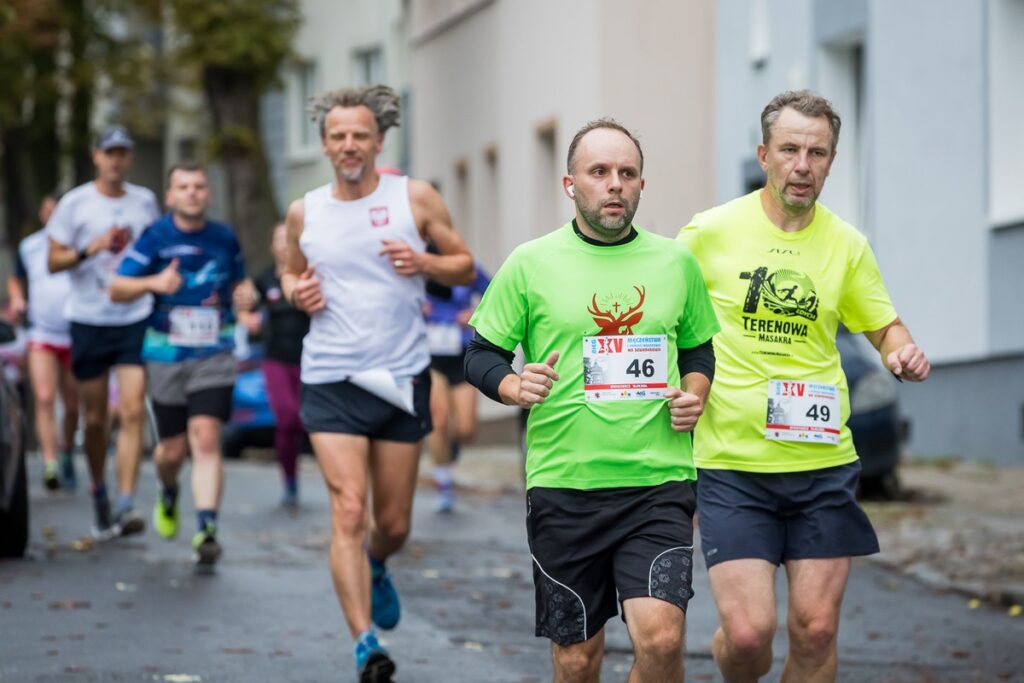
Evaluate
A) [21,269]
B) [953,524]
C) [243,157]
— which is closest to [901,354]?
[953,524]

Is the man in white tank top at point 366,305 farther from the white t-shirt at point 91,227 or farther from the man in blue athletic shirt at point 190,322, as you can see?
the white t-shirt at point 91,227

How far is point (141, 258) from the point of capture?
38.9 feet

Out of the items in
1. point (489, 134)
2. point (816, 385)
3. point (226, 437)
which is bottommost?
point (226, 437)

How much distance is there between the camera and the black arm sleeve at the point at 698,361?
646 centimetres

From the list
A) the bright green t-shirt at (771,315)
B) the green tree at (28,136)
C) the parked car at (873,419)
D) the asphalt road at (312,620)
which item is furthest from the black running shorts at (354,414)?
the green tree at (28,136)

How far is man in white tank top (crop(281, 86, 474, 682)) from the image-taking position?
877 cm

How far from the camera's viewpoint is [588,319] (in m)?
6.27

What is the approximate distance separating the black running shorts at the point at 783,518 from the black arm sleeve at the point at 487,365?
3.09ft

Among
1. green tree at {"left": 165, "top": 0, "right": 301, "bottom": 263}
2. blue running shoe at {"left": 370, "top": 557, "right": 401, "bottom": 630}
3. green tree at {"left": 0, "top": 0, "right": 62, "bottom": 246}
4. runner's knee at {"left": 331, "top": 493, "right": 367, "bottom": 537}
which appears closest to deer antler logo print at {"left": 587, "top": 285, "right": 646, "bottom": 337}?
runner's knee at {"left": 331, "top": 493, "right": 367, "bottom": 537}

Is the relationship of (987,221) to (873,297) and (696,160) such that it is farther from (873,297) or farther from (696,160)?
(873,297)

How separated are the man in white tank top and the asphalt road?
570mm

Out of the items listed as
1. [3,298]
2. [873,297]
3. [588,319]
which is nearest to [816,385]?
[873,297]

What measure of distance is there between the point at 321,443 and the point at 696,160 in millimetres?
18274

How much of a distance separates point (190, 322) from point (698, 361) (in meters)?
5.86
